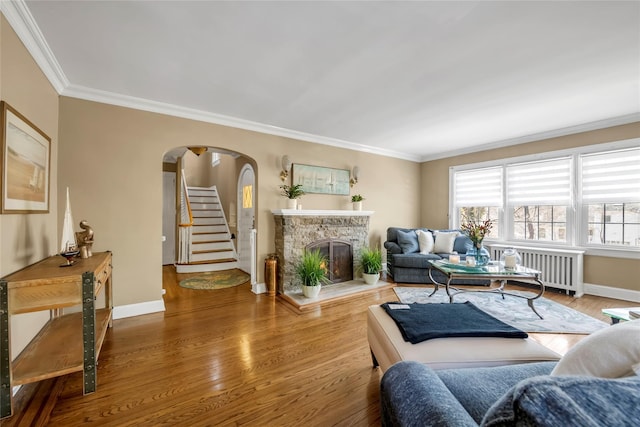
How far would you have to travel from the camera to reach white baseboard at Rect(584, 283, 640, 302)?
11.4ft

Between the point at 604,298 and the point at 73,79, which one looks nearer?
the point at 73,79

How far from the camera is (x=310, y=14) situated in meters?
1.70

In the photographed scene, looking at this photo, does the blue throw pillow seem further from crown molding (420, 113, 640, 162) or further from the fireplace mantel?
crown molding (420, 113, 640, 162)

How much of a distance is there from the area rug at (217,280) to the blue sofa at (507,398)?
363 centimetres

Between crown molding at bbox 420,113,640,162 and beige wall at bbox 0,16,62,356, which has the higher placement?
crown molding at bbox 420,113,640,162

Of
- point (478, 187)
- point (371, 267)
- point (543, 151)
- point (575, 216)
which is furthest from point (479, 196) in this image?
point (371, 267)

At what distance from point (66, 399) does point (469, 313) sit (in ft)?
8.92

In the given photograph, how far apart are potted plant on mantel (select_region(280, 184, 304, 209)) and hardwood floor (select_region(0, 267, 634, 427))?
63.0 inches

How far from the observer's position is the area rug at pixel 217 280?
413cm

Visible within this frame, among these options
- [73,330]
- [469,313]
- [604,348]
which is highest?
Result: [604,348]

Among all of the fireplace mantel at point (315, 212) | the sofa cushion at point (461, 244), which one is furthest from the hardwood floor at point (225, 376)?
the sofa cushion at point (461, 244)

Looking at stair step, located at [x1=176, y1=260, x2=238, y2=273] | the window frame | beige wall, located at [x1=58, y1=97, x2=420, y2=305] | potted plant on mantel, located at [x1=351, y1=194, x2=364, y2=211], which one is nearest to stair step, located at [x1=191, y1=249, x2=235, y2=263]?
stair step, located at [x1=176, y1=260, x2=238, y2=273]

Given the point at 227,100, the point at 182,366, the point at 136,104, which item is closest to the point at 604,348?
the point at 182,366

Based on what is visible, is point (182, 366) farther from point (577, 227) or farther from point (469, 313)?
point (577, 227)
